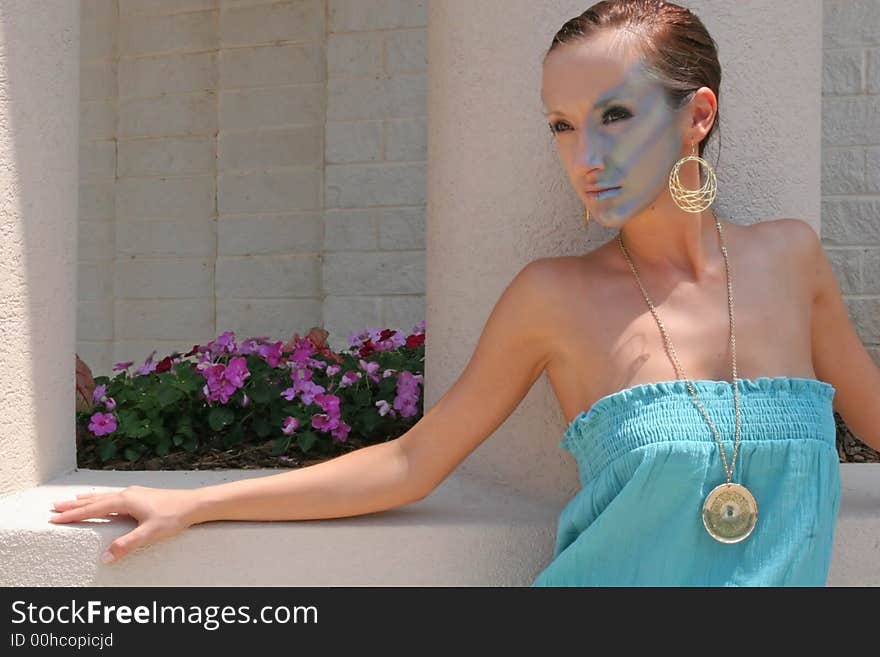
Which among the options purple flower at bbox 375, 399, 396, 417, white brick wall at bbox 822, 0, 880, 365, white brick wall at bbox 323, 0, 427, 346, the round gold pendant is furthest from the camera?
white brick wall at bbox 323, 0, 427, 346

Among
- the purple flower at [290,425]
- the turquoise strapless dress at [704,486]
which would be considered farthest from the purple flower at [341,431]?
the turquoise strapless dress at [704,486]

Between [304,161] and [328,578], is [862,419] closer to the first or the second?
[328,578]

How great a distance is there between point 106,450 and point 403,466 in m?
1.72

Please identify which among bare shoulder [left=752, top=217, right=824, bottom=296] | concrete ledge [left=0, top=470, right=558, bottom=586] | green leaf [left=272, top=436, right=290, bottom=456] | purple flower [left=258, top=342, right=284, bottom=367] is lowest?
concrete ledge [left=0, top=470, right=558, bottom=586]

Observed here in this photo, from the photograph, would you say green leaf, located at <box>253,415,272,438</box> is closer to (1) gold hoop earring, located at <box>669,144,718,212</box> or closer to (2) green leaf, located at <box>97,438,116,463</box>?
(2) green leaf, located at <box>97,438,116,463</box>

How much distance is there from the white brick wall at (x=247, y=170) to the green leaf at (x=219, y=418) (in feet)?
6.20

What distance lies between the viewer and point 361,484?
2242 mm

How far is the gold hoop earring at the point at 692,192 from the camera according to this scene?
212cm

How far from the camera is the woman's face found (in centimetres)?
205

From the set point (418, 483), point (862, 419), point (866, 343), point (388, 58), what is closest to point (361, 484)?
point (418, 483)

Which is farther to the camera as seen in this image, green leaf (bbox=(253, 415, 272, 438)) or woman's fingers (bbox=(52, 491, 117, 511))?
green leaf (bbox=(253, 415, 272, 438))

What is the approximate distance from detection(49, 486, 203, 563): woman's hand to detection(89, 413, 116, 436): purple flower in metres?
1.46

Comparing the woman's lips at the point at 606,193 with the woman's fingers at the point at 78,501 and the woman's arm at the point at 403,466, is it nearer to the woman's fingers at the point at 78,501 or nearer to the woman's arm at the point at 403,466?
the woman's arm at the point at 403,466

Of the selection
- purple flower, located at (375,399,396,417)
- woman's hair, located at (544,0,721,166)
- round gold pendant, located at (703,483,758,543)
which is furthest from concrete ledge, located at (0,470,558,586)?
purple flower, located at (375,399,396,417)
